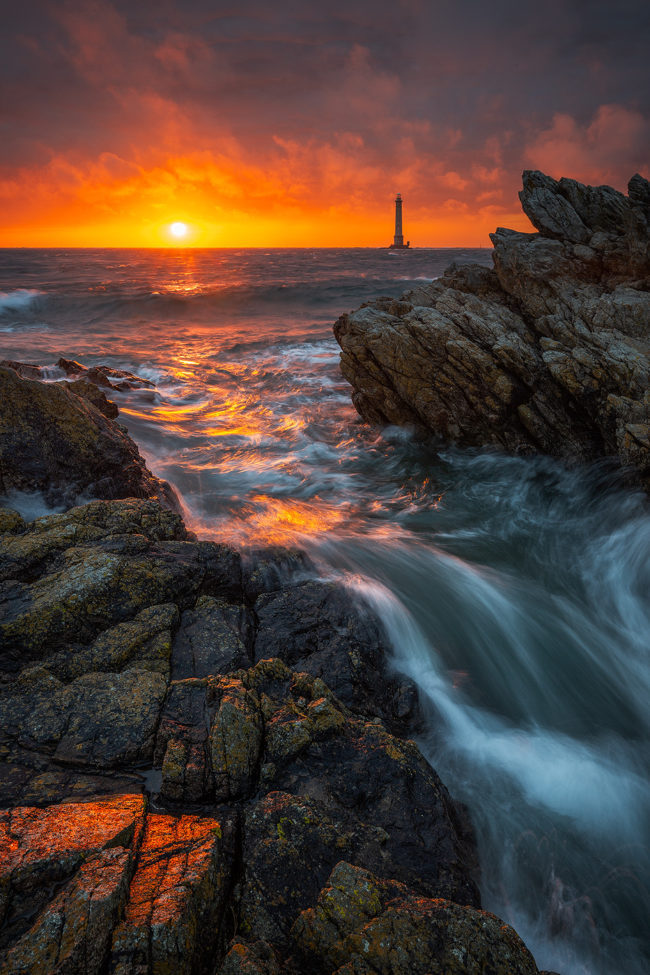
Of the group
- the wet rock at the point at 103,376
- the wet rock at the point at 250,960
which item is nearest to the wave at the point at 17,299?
the wet rock at the point at 103,376

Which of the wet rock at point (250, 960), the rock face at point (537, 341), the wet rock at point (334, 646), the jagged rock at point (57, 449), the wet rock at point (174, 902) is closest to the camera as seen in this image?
the wet rock at point (174, 902)

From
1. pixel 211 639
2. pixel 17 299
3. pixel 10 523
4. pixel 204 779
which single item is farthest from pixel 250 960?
pixel 17 299

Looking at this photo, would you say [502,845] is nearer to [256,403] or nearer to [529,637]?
[529,637]

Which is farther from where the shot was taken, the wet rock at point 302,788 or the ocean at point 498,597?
the ocean at point 498,597

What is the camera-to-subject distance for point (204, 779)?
11.4ft

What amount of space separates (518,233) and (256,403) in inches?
397

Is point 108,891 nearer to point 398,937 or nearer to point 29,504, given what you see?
point 398,937

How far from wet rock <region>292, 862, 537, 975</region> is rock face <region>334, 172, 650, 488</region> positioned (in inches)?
321

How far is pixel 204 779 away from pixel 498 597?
5.46m

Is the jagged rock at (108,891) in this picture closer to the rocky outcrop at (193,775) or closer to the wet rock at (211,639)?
the rocky outcrop at (193,775)

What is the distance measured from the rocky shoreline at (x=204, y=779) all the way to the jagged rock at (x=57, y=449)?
133cm

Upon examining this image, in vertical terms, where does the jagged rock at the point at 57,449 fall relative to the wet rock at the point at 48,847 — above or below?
above

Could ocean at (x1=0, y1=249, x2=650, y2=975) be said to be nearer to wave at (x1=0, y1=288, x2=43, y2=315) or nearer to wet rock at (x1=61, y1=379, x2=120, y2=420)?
wet rock at (x1=61, y1=379, x2=120, y2=420)

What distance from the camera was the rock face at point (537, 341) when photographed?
32.5ft
